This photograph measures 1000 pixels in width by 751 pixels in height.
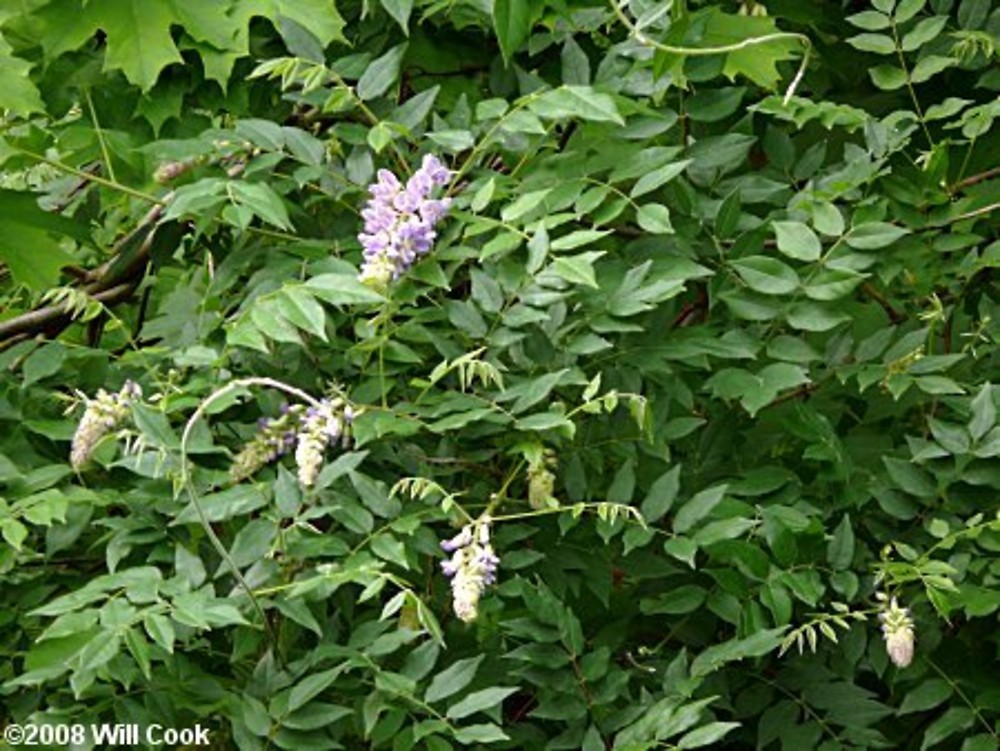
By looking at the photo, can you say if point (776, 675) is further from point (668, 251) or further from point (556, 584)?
point (668, 251)

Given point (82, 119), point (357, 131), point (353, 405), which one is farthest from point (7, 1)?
point (353, 405)

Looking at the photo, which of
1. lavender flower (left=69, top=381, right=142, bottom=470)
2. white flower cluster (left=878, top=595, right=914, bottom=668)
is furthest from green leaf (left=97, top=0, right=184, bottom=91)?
white flower cluster (left=878, top=595, right=914, bottom=668)

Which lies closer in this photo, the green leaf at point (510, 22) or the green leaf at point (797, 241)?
the green leaf at point (510, 22)

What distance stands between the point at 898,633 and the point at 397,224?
0.67 metres

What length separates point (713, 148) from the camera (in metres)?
2.27

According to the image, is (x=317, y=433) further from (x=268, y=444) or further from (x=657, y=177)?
(x=657, y=177)

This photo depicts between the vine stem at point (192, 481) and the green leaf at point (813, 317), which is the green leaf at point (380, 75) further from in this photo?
the green leaf at point (813, 317)

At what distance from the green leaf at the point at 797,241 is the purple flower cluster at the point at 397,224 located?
385mm

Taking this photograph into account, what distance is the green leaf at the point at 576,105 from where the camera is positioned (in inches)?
81.7

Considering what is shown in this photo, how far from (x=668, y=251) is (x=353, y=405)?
0.41 m

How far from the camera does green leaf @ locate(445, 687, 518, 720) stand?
1.93 meters

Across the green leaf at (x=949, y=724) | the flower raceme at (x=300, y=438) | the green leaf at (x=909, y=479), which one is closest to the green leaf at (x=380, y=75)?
the flower raceme at (x=300, y=438)

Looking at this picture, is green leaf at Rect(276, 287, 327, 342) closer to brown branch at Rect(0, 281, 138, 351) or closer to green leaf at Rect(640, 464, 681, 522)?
green leaf at Rect(640, 464, 681, 522)

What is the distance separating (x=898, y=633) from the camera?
1.99 m
